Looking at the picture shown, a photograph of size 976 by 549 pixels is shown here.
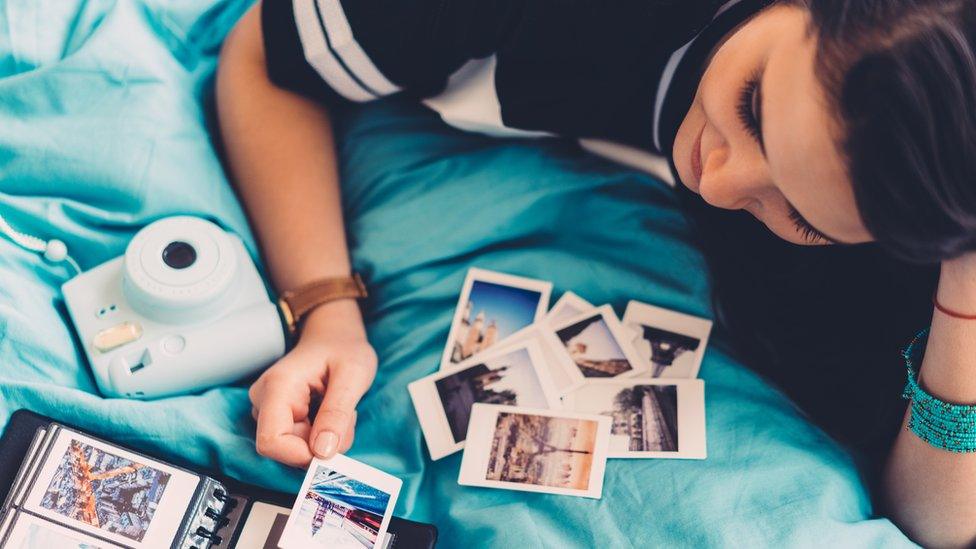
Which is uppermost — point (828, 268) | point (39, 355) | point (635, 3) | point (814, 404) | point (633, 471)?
point (635, 3)

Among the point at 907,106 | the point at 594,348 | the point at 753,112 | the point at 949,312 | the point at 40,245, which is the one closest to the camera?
the point at 907,106

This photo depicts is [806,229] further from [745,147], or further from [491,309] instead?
[491,309]

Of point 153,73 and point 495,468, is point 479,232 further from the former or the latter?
point 153,73

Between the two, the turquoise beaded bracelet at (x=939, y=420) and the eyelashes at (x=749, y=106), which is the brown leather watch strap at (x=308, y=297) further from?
the turquoise beaded bracelet at (x=939, y=420)

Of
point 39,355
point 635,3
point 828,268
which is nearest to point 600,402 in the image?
point 828,268

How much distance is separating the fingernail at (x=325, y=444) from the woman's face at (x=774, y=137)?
1.50 feet

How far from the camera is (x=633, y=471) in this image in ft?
3.20

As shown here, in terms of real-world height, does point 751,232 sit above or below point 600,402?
above

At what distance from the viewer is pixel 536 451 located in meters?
1.00

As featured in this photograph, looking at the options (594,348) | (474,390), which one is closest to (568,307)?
(594,348)

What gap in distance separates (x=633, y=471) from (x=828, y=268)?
0.38 meters

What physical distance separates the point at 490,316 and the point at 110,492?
0.48m

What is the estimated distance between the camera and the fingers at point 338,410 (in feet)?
2.98

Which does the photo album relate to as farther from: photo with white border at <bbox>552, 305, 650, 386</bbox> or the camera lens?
the camera lens
